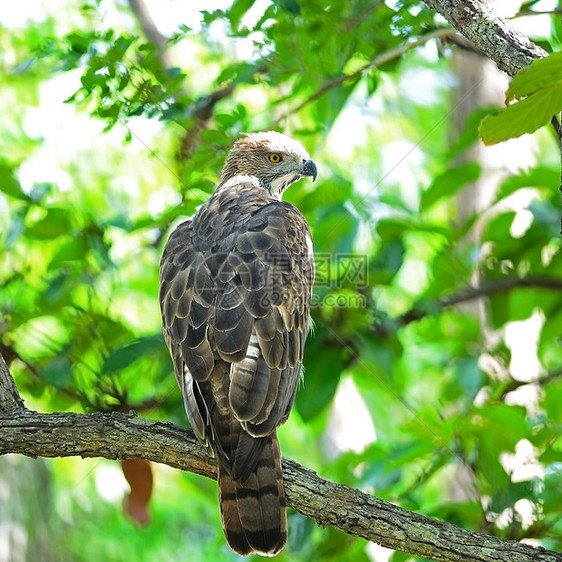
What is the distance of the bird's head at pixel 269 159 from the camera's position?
19.2ft

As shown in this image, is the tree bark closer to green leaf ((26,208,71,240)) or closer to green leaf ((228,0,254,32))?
green leaf ((26,208,71,240))

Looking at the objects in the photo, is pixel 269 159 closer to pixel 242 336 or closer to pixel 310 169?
pixel 310 169

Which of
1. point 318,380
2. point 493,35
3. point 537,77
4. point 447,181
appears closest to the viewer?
point 537,77

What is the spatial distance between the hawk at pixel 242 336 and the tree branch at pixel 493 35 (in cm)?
163

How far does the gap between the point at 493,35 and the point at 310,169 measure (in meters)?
2.53

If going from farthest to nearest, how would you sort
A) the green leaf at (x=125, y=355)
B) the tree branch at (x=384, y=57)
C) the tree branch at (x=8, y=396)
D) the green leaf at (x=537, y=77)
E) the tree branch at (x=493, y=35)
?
the green leaf at (x=125, y=355), the tree branch at (x=384, y=57), the tree branch at (x=8, y=396), the tree branch at (x=493, y=35), the green leaf at (x=537, y=77)

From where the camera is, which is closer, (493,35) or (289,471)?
(493,35)

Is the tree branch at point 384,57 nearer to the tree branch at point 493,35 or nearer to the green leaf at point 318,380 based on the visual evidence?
the tree branch at point 493,35

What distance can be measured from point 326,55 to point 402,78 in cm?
1066

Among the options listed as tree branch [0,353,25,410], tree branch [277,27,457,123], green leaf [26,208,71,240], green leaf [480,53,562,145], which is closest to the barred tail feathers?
tree branch [0,353,25,410]

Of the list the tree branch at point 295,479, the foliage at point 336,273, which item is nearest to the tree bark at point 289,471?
the tree branch at point 295,479

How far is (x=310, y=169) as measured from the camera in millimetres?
5801

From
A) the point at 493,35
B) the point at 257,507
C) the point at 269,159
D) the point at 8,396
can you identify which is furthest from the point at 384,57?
the point at 8,396

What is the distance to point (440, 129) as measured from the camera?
1451 centimetres
